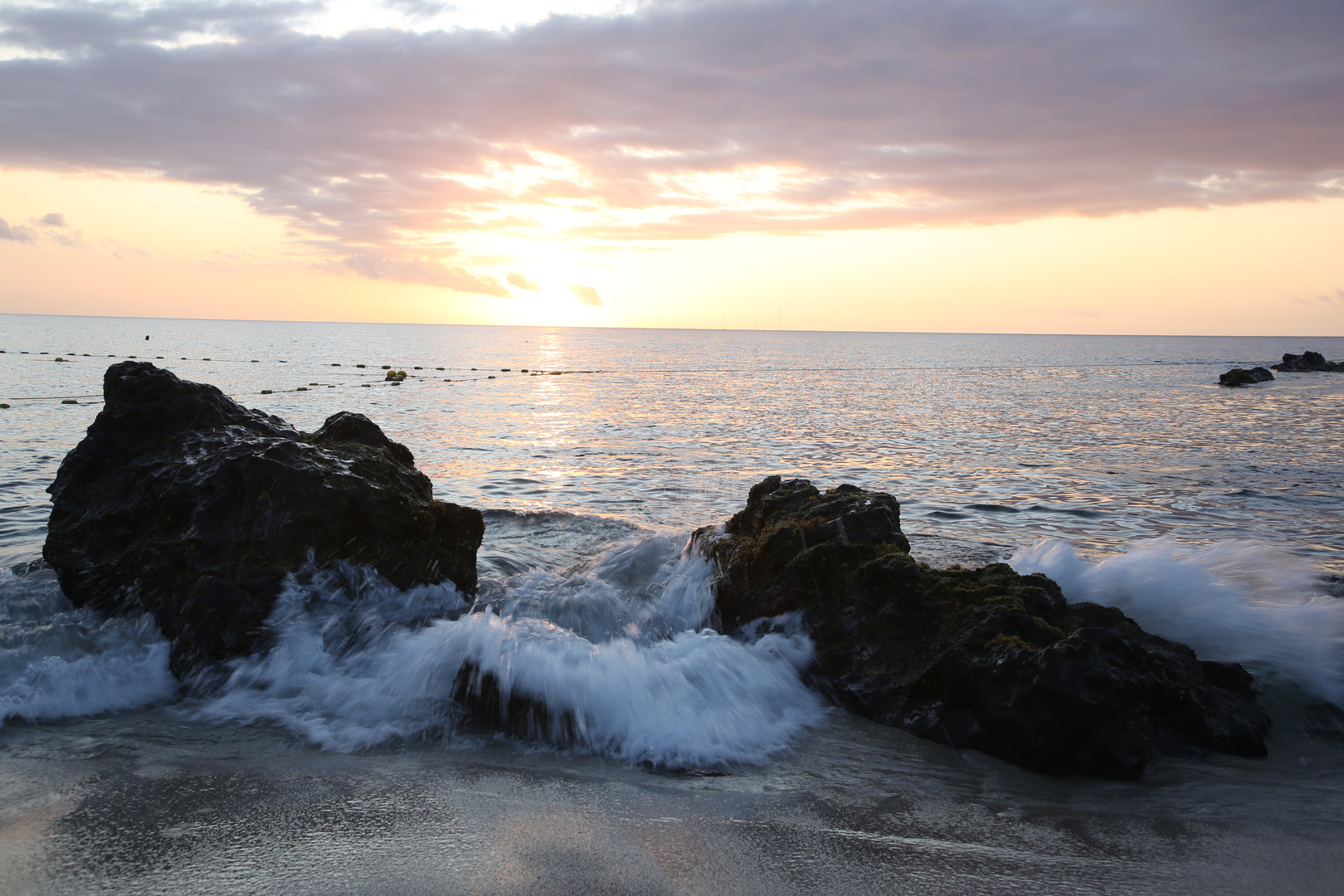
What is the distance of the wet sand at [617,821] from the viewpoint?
12.3 feet

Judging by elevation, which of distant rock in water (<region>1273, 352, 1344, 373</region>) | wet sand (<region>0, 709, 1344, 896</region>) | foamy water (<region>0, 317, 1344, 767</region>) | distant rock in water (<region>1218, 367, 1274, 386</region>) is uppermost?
distant rock in water (<region>1273, 352, 1344, 373</region>)

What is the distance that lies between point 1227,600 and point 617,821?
627cm

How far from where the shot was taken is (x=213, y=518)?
700cm

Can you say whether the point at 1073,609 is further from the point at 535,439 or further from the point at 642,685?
the point at 535,439

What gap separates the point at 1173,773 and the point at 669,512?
8.78 m

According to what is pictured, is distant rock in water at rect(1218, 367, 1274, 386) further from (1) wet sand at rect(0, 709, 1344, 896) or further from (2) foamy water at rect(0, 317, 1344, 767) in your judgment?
(1) wet sand at rect(0, 709, 1344, 896)

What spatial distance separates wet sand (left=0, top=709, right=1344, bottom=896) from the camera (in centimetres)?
374

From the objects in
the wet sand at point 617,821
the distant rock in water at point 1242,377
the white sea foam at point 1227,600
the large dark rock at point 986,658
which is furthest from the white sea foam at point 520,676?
the distant rock in water at point 1242,377

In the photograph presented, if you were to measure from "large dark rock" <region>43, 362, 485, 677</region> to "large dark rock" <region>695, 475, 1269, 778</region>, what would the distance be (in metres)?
3.36

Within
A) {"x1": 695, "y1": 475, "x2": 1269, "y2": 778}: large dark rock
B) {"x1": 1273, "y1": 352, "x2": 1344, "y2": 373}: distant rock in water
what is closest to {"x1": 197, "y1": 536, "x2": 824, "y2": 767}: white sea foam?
{"x1": 695, "y1": 475, "x2": 1269, "y2": 778}: large dark rock

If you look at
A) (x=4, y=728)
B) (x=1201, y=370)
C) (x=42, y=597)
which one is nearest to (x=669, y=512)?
(x=42, y=597)

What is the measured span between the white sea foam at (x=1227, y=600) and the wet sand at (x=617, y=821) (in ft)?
3.30

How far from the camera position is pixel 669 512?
13078 mm

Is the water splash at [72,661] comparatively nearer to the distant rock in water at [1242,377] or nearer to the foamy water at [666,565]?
the foamy water at [666,565]
